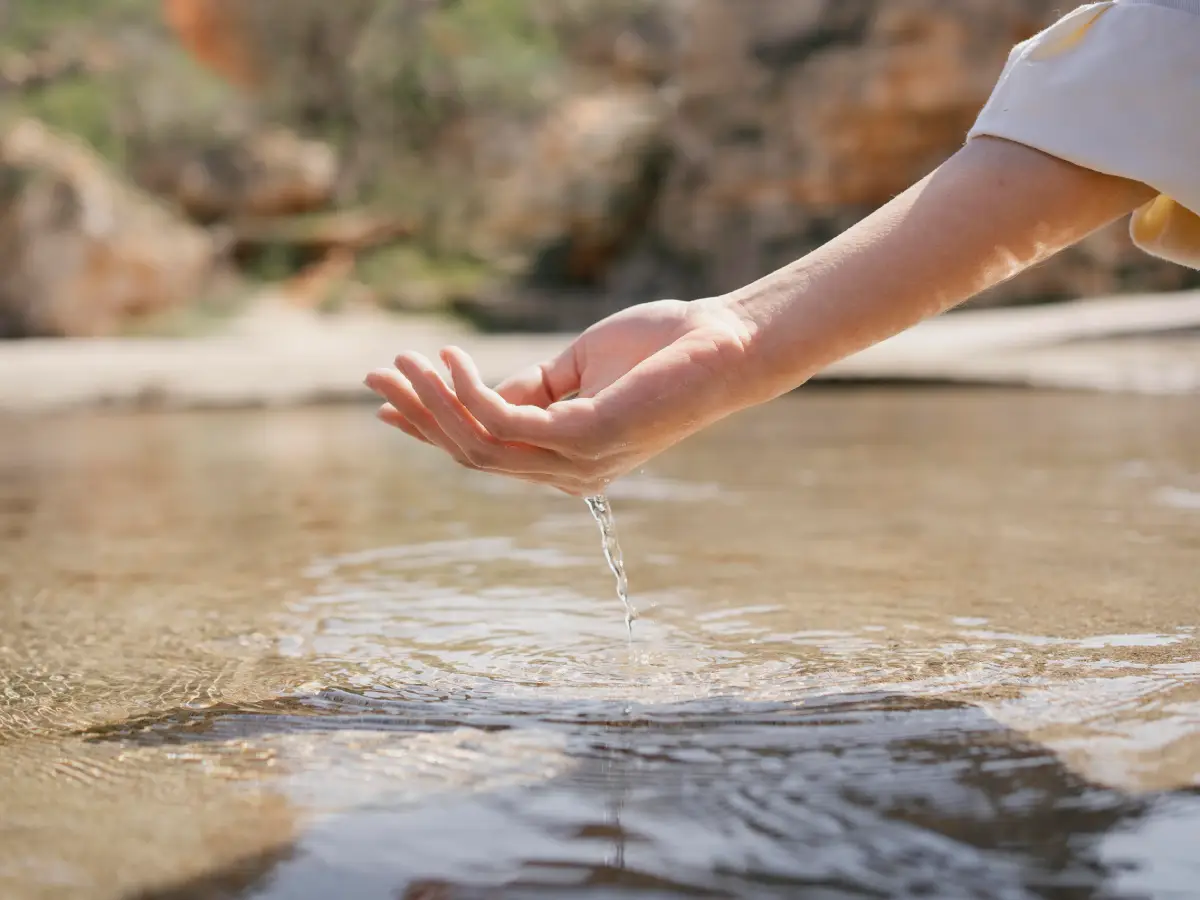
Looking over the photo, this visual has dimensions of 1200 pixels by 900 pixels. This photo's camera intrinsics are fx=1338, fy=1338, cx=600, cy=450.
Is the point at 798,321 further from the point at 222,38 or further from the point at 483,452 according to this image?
the point at 222,38

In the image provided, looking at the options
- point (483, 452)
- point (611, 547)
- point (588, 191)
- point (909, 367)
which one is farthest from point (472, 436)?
point (588, 191)

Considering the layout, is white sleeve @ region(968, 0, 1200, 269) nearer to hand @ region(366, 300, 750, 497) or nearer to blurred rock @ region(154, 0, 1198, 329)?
hand @ region(366, 300, 750, 497)

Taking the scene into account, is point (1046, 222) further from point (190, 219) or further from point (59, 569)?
point (190, 219)

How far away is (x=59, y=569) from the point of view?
2.12 m

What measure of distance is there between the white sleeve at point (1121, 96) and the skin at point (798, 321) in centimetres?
4

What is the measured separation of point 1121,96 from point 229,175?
1329 centimetres

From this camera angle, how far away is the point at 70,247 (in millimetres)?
9664

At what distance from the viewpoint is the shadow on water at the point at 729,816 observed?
0.86m

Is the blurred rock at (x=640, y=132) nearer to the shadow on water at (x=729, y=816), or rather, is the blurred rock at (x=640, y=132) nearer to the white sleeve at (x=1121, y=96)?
the white sleeve at (x=1121, y=96)

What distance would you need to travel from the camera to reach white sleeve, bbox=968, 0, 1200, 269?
114 centimetres

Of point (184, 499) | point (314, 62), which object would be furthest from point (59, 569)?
point (314, 62)

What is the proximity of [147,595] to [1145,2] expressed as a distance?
1471 mm

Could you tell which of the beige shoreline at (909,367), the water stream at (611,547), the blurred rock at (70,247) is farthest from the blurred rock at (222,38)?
the water stream at (611,547)

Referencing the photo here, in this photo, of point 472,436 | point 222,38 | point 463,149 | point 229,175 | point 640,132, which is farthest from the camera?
point 222,38
